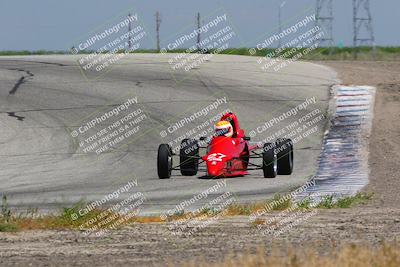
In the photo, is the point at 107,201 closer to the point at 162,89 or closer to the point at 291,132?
the point at 291,132

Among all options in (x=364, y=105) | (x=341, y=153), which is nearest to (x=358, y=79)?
(x=364, y=105)

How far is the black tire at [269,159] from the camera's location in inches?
870

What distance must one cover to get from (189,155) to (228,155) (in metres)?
1.13

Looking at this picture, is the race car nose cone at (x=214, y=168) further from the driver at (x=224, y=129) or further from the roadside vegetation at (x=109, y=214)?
the roadside vegetation at (x=109, y=214)

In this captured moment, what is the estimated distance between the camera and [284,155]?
22766 millimetres

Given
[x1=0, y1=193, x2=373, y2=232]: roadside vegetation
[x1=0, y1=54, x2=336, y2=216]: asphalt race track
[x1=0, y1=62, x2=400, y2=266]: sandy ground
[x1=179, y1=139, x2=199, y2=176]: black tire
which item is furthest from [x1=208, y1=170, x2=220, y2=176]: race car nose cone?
[x1=0, y1=62, x2=400, y2=266]: sandy ground

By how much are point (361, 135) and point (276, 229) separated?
16337 mm

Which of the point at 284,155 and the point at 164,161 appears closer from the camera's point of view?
the point at 164,161

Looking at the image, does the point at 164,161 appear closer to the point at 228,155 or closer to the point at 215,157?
the point at 215,157

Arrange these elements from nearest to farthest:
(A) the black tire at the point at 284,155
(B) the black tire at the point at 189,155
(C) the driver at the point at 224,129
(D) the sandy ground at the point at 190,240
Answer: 1. (D) the sandy ground at the point at 190,240
2. (C) the driver at the point at 224,129
3. (A) the black tire at the point at 284,155
4. (B) the black tire at the point at 189,155

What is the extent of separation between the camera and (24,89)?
3866 centimetres

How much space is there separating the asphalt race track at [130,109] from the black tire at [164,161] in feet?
0.72

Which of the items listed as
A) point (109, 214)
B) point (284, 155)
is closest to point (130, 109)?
point (284, 155)

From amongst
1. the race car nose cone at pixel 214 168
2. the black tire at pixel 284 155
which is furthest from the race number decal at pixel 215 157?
the black tire at pixel 284 155
